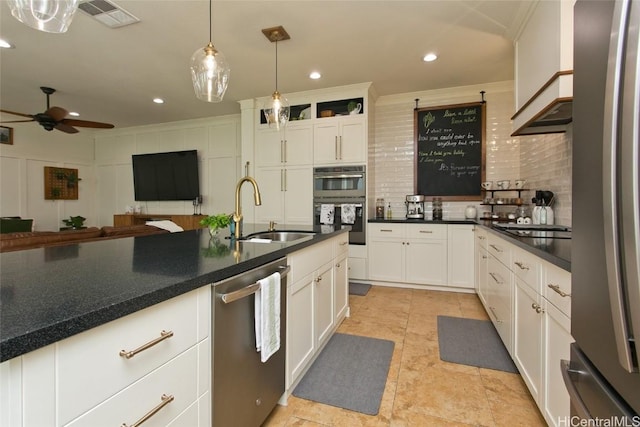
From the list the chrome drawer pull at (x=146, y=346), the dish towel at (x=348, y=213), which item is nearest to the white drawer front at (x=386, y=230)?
the dish towel at (x=348, y=213)

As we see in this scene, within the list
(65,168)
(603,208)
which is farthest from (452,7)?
(65,168)

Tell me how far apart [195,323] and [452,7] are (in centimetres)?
293

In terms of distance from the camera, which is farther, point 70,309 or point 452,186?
point 452,186

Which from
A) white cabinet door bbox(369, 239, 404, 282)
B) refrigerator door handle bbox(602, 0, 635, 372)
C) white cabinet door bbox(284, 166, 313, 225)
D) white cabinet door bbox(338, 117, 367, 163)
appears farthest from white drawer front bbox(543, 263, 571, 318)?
white cabinet door bbox(284, 166, 313, 225)

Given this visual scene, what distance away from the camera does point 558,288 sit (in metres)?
1.25

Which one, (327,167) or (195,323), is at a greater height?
(327,167)

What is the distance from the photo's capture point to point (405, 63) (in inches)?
136

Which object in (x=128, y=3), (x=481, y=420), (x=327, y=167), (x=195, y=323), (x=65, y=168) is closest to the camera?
(x=195, y=323)

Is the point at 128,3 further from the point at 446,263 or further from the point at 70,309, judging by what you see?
the point at 446,263

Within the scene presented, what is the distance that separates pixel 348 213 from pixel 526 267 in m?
2.60

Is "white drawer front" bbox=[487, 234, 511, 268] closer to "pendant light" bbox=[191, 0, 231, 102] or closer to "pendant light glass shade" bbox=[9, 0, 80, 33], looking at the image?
"pendant light" bbox=[191, 0, 231, 102]

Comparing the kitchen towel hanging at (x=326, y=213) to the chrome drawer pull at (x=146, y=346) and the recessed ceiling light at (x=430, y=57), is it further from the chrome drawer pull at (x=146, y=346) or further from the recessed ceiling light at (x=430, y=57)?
the chrome drawer pull at (x=146, y=346)

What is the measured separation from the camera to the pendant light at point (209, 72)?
1.98m

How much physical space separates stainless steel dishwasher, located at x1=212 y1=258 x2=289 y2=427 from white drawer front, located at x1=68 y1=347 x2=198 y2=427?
12cm
